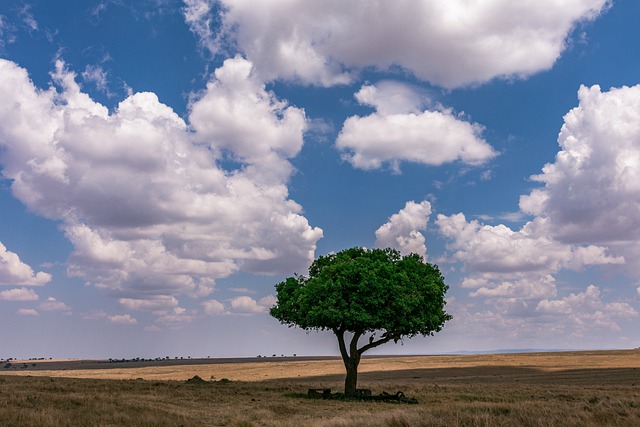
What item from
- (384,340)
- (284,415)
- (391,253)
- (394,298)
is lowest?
(284,415)

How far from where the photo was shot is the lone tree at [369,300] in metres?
41.1

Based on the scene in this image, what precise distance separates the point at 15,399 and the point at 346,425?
20.4 meters

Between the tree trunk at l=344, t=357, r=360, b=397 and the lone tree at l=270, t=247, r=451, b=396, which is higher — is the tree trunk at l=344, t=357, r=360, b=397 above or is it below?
below

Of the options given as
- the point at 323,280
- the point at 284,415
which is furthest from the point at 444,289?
the point at 284,415

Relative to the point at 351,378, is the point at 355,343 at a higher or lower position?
higher

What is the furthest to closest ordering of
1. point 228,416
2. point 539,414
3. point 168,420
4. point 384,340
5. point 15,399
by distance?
point 384,340
point 15,399
point 228,416
point 168,420
point 539,414

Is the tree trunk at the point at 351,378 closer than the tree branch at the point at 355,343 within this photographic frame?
Yes

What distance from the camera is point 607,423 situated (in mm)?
20281

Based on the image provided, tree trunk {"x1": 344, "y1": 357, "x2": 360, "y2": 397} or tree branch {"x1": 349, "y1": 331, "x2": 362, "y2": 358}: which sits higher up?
tree branch {"x1": 349, "y1": 331, "x2": 362, "y2": 358}

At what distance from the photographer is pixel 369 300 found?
4094cm

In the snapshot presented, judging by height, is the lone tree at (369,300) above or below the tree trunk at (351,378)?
above

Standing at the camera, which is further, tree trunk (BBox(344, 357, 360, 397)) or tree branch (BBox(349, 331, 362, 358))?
tree branch (BBox(349, 331, 362, 358))

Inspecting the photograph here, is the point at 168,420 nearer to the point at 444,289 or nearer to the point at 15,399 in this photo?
the point at 15,399

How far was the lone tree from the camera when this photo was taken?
4109cm
